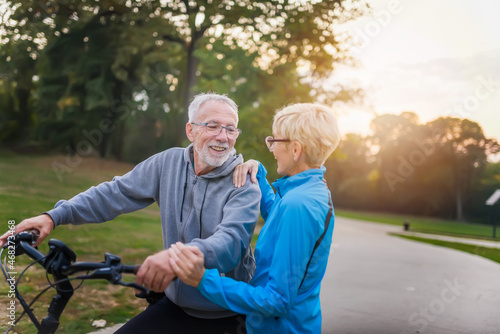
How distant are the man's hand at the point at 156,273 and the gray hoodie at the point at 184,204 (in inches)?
15.1

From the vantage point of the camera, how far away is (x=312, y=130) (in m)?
1.97

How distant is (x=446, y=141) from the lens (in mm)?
27703

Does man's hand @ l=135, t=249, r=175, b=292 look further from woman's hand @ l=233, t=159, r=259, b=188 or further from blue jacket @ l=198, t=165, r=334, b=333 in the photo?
woman's hand @ l=233, t=159, r=259, b=188

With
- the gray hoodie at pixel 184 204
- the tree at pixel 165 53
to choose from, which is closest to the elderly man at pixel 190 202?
the gray hoodie at pixel 184 204

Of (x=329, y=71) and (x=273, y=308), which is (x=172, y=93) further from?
(x=273, y=308)

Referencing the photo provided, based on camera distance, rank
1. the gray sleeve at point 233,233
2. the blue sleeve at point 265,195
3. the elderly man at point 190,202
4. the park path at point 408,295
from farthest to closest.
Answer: the park path at point 408,295
the blue sleeve at point 265,195
the elderly man at point 190,202
the gray sleeve at point 233,233

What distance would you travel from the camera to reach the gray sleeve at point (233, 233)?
6.08ft

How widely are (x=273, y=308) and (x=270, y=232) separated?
0.31 meters

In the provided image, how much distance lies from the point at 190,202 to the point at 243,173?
29 cm

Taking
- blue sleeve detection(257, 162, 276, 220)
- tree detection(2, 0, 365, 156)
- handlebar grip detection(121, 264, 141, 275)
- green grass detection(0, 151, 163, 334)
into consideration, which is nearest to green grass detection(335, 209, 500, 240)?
tree detection(2, 0, 365, 156)

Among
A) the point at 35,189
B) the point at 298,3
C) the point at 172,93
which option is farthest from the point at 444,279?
the point at 172,93

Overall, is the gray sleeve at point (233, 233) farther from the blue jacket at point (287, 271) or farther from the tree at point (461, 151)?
the tree at point (461, 151)

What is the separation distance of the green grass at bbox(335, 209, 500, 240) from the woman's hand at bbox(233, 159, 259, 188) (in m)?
22.0

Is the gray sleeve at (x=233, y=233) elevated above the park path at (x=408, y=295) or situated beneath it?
elevated above
